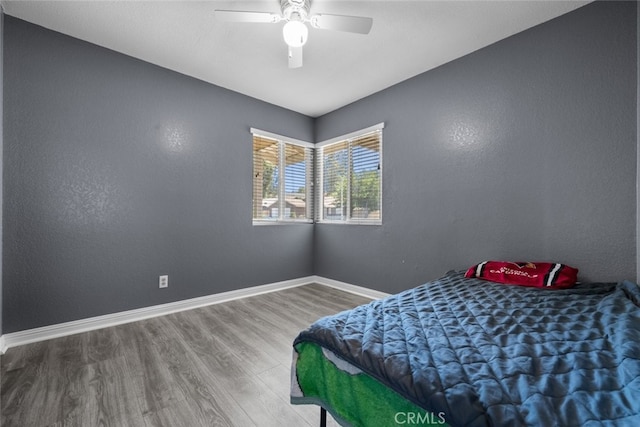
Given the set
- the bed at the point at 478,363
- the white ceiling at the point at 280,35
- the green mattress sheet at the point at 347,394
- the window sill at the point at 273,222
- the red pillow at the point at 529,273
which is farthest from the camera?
the window sill at the point at 273,222

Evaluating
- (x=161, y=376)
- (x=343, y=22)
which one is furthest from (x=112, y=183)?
(x=343, y=22)

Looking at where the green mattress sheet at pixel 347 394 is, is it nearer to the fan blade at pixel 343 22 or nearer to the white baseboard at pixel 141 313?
the fan blade at pixel 343 22

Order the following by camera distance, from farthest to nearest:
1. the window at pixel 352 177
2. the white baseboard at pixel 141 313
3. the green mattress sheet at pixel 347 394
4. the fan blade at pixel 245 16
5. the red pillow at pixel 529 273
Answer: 1. the window at pixel 352 177
2. the white baseboard at pixel 141 313
3. the red pillow at pixel 529 273
4. the fan blade at pixel 245 16
5. the green mattress sheet at pixel 347 394

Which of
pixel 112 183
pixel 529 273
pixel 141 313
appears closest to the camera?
pixel 529 273

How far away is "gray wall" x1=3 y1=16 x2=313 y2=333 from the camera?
6.89ft

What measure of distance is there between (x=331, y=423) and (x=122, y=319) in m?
2.25

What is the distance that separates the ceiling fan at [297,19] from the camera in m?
1.76

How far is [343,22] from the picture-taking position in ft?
5.98

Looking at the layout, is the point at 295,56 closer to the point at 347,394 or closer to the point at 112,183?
the point at 112,183

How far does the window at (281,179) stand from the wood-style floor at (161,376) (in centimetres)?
154

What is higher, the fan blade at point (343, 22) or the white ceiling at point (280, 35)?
the white ceiling at point (280, 35)

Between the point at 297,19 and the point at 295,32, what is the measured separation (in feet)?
0.55

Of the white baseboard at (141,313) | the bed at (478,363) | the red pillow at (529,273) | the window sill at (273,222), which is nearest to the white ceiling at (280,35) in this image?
the window sill at (273,222)

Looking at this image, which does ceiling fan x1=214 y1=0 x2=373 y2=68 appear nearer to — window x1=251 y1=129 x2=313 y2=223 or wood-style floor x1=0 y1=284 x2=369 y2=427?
window x1=251 y1=129 x2=313 y2=223
